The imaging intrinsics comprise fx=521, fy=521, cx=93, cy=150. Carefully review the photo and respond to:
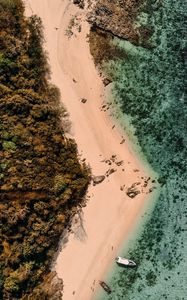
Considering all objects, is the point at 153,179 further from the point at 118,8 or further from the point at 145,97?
the point at 118,8

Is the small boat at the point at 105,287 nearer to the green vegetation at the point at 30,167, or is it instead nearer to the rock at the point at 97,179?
the green vegetation at the point at 30,167

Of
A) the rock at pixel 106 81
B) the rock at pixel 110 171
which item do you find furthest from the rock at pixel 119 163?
the rock at pixel 106 81

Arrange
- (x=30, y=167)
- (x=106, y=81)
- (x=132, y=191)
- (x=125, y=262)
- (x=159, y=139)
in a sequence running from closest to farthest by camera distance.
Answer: (x=30, y=167) < (x=125, y=262) < (x=132, y=191) < (x=106, y=81) < (x=159, y=139)

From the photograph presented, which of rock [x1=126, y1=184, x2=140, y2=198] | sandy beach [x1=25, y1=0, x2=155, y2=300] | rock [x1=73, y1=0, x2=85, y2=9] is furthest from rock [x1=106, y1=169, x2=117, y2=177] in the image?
rock [x1=73, y1=0, x2=85, y2=9]

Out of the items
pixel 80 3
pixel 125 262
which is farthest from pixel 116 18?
pixel 125 262

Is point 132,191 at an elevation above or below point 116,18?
below

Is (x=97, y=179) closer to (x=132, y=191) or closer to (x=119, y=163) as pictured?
(x=119, y=163)
